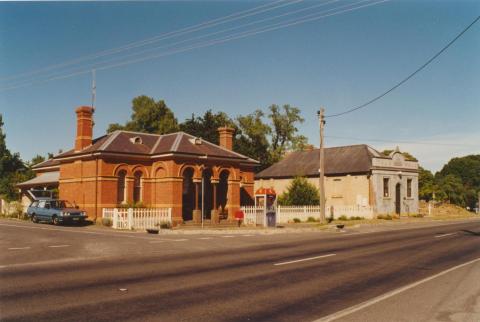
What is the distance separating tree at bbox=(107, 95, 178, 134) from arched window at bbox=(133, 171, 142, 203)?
37.8m

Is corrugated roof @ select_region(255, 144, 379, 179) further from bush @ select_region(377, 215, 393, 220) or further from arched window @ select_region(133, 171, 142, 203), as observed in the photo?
arched window @ select_region(133, 171, 142, 203)

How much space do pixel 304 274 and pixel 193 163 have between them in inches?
861

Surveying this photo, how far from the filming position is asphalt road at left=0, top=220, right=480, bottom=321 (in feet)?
26.2

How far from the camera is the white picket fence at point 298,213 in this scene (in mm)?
33125

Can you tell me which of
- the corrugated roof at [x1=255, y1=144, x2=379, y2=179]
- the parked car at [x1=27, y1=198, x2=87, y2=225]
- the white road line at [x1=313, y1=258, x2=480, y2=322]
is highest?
the corrugated roof at [x1=255, y1=144, x2=379, y2=179]

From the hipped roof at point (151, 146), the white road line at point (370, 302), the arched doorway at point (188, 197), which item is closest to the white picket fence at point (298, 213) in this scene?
the arched doorway at point (188, 197)

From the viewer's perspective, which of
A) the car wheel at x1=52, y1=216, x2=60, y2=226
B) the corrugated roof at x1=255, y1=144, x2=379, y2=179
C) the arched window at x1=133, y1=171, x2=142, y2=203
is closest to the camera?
the car wheel at x1=52, y1=216, x2=60, y2=226

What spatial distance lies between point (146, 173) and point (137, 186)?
3.66 feet

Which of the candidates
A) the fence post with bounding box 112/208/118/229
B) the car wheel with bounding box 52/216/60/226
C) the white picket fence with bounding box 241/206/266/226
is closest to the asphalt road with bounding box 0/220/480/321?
the fence post with bounding box 112/208/118/229

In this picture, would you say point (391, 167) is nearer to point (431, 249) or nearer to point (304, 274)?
point (431, 249)

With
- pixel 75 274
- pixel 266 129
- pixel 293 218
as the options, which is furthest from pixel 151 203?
pixel 266 129

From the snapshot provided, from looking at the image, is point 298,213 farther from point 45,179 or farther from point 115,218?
point 45,179

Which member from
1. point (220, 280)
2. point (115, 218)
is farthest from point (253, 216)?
point (220, 280)

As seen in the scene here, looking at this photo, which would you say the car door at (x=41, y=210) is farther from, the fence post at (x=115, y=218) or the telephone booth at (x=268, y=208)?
the telephone booth at (x=268, y=208)
